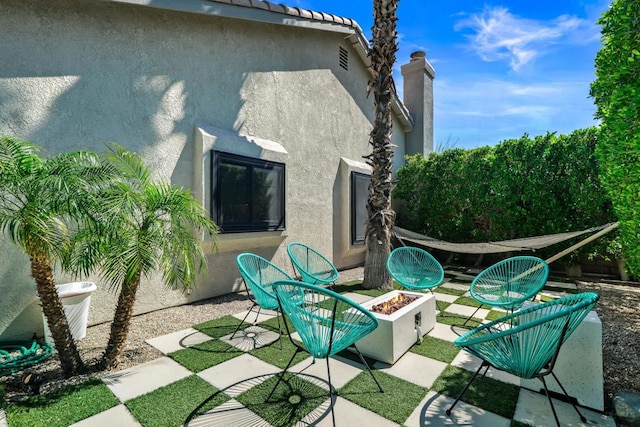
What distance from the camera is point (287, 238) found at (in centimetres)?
637

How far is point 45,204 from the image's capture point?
Result: 226 cm

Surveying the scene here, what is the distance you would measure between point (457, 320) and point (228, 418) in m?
3.37

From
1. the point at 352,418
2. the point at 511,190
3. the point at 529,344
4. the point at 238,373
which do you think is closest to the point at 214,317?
the point at 238,373

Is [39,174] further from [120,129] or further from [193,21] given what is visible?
[193,21]

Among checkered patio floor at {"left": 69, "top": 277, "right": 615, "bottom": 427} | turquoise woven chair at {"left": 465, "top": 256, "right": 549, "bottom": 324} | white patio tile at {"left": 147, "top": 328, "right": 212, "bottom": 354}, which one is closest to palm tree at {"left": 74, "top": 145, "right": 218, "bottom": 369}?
white patio tile at {"left": 147, "top": 328, "right": 212, "bottom": 354}

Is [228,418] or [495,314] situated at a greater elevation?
[228,418]

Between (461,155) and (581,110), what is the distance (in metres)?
2.85

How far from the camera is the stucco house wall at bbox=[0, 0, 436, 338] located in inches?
131

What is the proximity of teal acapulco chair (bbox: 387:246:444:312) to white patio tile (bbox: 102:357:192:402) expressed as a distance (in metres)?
3.23

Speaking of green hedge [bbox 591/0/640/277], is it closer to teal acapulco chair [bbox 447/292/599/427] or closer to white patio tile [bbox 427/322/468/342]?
teal acapulco chair [bbox 447/292/599/427]

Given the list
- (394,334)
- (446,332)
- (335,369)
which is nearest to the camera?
(335,369)

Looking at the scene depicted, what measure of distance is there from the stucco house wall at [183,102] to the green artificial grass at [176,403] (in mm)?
2110

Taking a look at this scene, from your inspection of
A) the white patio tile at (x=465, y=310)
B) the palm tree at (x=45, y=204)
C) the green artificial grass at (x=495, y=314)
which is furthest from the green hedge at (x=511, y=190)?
the palm tree at (x=45, y=204)

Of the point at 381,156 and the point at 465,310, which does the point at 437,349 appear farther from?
the point at 381,156
